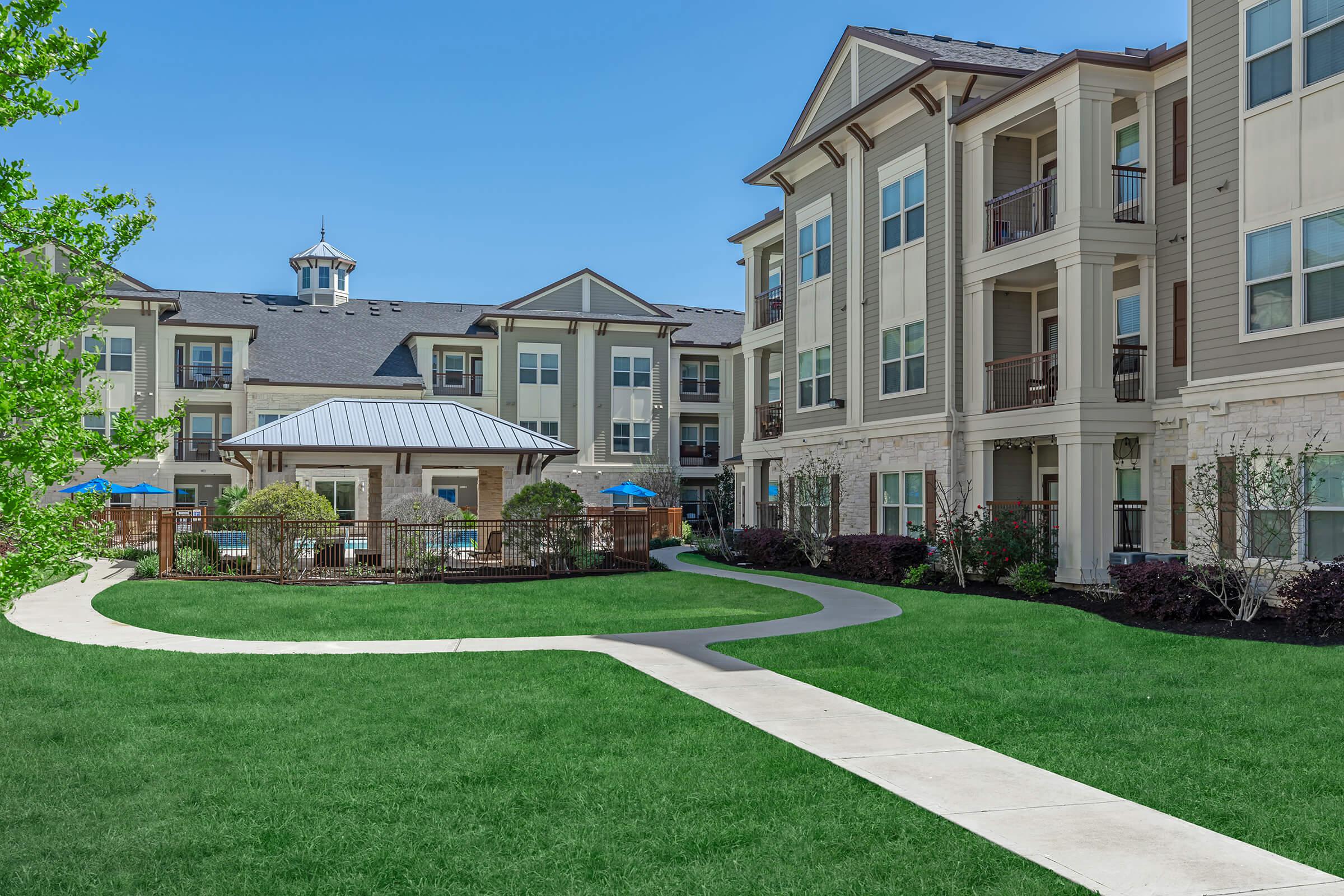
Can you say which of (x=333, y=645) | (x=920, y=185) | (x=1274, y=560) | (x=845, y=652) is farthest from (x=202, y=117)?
(x=1274, y=560)

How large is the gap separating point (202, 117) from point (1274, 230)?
62.0ft

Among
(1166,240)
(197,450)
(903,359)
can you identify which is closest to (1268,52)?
(1166,240)

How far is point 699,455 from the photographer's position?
173ft

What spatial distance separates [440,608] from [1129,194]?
48.1ft

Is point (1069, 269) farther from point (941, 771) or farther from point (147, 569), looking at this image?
point (147, 569)

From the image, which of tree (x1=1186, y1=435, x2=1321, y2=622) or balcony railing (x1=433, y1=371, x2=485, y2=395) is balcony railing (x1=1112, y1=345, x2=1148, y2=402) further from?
balcony railing (x1=433, y1=371, x2=485, y2=395)

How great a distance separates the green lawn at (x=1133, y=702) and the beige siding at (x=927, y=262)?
8.76 meters

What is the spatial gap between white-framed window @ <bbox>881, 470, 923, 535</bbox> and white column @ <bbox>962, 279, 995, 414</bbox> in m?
2.25

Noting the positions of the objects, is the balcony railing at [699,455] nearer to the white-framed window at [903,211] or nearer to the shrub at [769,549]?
the shrub at [769,549]

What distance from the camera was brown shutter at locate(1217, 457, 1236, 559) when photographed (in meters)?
15.7

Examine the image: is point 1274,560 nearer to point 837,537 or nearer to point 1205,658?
point 1205,658

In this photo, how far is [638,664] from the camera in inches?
462

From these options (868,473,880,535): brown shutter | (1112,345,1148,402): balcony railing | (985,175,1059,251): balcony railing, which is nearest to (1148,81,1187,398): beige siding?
(1112,345,1148,402): balcony railing

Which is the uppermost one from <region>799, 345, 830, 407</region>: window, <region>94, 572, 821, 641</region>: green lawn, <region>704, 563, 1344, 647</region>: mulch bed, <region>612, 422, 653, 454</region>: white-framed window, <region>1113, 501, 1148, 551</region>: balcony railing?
<region>799, 345, 830, 407</region>: window
